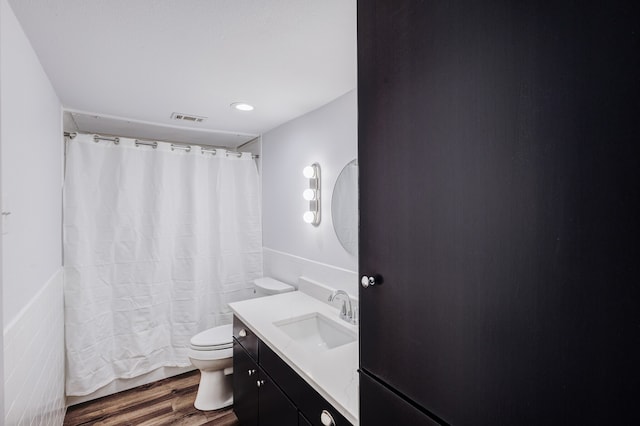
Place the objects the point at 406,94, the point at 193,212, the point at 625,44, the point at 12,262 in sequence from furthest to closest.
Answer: the point at 193,212
the point at 12,262
the point at 406,94
the point at 625,44

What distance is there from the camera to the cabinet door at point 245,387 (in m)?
1.80

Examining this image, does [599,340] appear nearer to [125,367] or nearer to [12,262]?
A: [12,262]

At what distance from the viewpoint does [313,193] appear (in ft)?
7.59

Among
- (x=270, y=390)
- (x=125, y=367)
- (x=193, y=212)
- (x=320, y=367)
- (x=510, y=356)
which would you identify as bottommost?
(x=125, y=367)

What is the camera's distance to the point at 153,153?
2689 mm

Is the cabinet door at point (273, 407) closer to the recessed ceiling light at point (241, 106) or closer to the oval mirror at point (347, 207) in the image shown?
the oval mirror at point (347, 207)

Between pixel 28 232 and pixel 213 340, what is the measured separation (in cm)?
141

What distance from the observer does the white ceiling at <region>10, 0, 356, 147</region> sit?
47.3 inches

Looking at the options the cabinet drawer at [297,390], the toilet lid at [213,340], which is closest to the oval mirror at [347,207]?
the cabinet drawer at [297,390]

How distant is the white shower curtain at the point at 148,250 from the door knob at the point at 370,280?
2325 millimetres

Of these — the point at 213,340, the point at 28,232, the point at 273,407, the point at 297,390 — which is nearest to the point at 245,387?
the point at 273,407

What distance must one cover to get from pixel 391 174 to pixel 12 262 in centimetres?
141

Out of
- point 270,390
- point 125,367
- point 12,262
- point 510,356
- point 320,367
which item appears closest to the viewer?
Answer: point 510,356

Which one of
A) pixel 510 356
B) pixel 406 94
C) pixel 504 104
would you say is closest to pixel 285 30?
pixel 406 94
